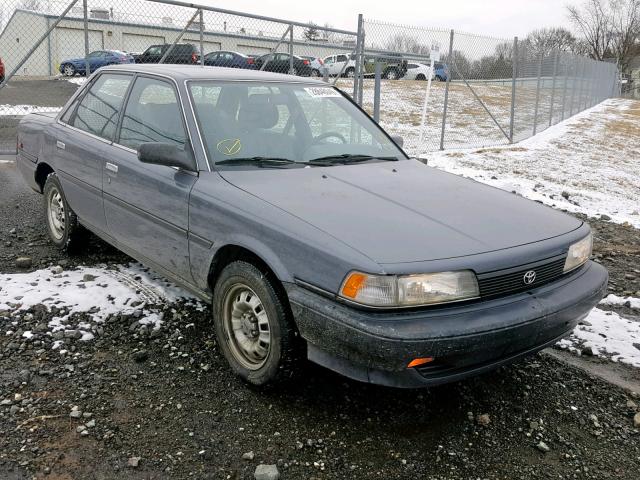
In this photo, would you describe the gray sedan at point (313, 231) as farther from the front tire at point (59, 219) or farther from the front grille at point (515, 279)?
the front tire at point (59, 219)

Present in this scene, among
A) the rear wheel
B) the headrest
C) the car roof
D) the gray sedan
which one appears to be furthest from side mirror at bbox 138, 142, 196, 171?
the rear wheel

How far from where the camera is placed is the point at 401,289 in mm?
2445

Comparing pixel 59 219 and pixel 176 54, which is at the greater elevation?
pixel 176 54

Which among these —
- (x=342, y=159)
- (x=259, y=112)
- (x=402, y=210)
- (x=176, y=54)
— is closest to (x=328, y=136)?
(x=342, y=159)

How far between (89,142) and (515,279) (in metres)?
3.14

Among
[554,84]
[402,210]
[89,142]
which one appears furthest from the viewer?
[554,84]

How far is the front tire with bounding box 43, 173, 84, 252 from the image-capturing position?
15.2ft

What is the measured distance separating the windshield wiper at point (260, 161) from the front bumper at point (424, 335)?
1.01 meters

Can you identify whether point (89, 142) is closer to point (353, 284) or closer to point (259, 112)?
point (259, 112)

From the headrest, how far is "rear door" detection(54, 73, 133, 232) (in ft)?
3.27

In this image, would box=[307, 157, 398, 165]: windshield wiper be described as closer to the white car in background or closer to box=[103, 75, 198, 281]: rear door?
box=[103, 75, 198, 281]: rear door

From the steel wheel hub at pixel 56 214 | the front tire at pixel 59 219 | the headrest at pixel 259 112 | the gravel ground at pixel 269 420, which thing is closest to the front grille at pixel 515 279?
the gravel ground at pixel 269 420

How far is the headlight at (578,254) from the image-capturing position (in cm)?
303

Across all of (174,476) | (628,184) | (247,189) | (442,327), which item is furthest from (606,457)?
(628,184)
